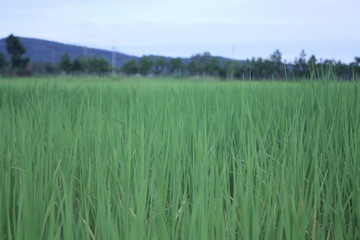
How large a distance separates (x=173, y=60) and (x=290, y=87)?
37.3m

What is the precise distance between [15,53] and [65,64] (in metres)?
4.90

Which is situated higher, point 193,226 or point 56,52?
point 56,52

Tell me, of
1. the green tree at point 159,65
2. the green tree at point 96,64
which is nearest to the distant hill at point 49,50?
the green tree at point 96,64

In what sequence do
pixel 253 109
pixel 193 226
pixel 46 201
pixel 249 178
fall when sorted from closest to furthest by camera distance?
pixel 193 226 < pixel 249 178 < pixel 46 201 < pixel 253 109

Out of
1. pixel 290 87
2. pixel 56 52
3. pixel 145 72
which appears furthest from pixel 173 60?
pixel 56 52

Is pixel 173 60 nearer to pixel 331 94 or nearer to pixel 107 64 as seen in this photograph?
pixel 107 64

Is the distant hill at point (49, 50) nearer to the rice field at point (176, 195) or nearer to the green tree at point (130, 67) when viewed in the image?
the green tree at point (130, 67)

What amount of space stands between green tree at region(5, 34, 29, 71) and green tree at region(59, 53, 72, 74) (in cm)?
323

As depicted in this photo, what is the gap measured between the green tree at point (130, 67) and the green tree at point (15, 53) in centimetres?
1000

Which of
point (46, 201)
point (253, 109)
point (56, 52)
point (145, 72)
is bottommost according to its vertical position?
point (46, 201)

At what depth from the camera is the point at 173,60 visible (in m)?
39.1

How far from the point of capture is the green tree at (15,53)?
34094mm

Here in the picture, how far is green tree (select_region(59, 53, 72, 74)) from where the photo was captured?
35188 millimetres

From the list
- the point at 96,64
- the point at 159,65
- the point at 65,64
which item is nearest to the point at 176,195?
the point at 65,64
